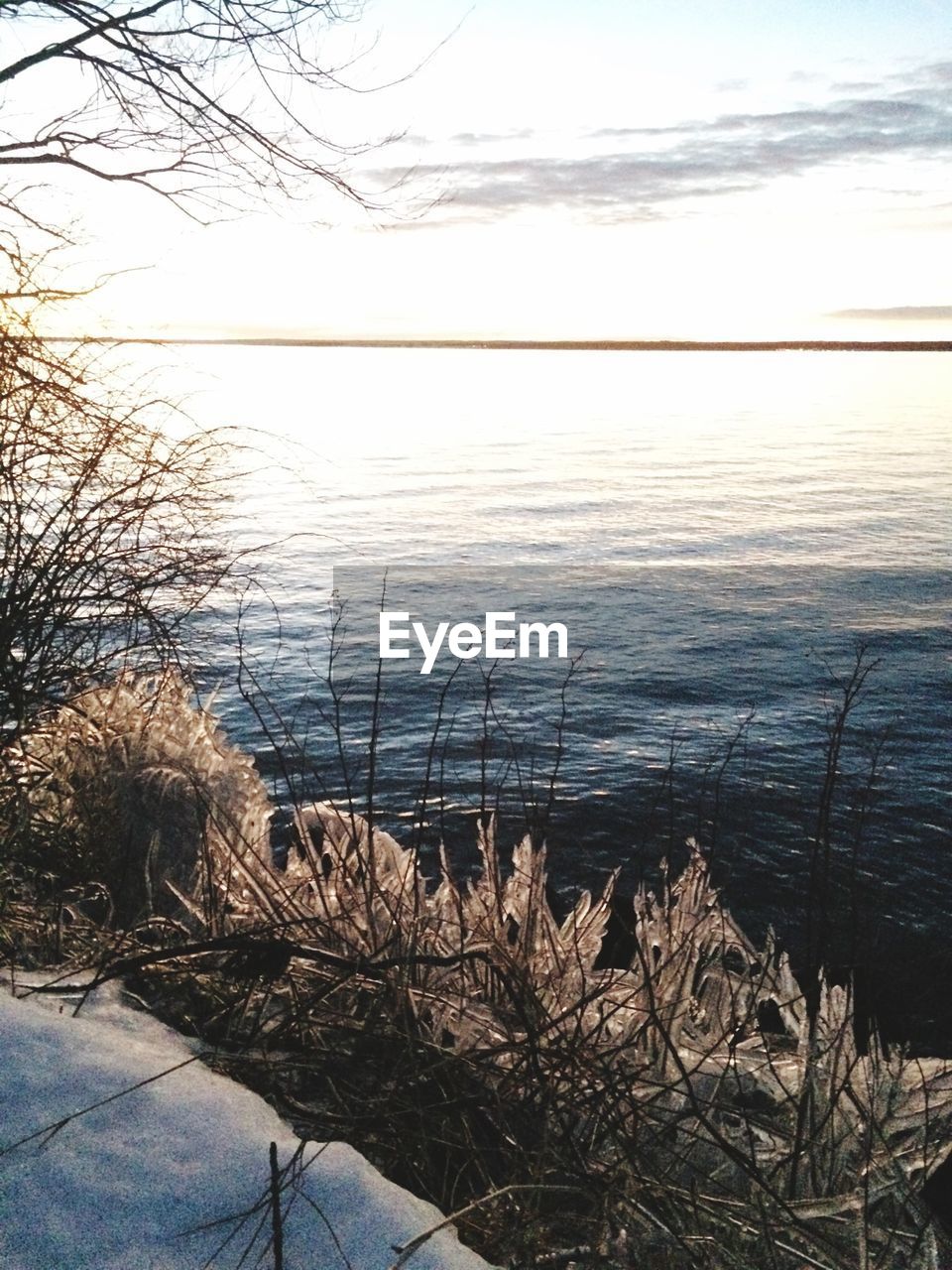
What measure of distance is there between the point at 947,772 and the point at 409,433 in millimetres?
58491

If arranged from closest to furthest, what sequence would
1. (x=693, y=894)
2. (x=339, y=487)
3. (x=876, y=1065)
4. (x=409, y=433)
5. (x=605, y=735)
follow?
Result: (x=876, y=1065) < (x=693, y=894) < (x=605, y=735) < (x=339, y=487) < (x=409, y=433)

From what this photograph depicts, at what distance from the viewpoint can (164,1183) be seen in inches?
81.0

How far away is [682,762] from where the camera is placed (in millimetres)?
14812

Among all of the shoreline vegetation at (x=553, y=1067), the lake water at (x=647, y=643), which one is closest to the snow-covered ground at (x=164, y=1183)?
the shoreline vegetation at (x=553, y=1067)

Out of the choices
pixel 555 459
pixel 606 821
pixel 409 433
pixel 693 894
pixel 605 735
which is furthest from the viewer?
pixel 409 433

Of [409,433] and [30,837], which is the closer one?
[30,837]

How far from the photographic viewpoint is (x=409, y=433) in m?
69.8

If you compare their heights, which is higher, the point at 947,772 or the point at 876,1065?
the point at 876,1065

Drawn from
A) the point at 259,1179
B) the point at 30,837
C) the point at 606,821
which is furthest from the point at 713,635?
the point at 259,1179

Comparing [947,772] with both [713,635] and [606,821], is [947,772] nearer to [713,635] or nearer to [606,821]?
[606,821]

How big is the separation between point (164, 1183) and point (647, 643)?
19258 millimetres

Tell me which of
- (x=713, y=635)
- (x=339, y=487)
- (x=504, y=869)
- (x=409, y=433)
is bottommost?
(x=504, y=869)

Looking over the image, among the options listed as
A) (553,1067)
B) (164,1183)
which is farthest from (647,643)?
(164,1183)

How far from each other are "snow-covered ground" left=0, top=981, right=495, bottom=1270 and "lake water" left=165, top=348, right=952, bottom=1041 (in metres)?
1.00
